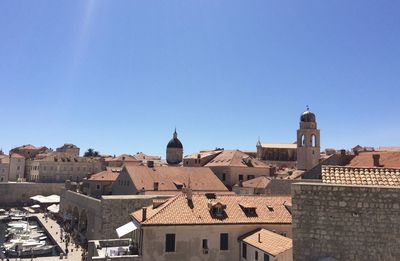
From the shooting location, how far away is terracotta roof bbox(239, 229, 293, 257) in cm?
1535

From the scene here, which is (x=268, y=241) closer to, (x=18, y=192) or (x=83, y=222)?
(x=83, y=222)

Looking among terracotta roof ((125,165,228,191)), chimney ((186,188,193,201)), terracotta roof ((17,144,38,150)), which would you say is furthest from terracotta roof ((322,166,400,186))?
terracotta roof ((17,144,38,150))

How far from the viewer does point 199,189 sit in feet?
133

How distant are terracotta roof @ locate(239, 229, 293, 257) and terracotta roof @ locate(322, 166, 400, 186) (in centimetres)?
658

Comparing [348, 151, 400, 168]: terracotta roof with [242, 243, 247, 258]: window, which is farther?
[348, 151, 400, 168]: terracotta roof

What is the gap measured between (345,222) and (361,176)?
4.91ft

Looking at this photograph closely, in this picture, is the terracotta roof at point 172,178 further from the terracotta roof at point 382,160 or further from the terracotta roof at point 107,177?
the terracotta roof at point 382,160

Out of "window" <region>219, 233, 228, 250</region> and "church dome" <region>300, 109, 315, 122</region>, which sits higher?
"church dome" <region>300, 109, 315, 122</region>

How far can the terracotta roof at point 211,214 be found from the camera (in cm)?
1898

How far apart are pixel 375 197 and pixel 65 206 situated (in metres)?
50.7

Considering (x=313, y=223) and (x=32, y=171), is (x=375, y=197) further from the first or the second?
(x=32, y=171)

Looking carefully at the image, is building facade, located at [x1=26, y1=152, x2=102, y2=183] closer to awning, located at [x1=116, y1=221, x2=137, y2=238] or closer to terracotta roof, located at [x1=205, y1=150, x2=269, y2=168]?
terracotta roof, located at [x1=205, y1=150, x2=269, y2=168]

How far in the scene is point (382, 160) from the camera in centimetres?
2564

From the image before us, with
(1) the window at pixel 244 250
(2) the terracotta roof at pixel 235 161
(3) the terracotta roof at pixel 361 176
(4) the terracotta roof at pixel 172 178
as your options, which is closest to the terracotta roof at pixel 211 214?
(1) the window at pixel 244 250
